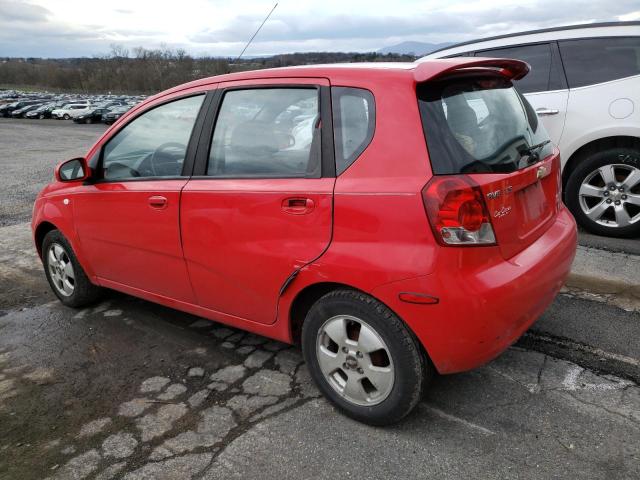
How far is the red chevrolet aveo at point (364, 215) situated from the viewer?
7.34ft

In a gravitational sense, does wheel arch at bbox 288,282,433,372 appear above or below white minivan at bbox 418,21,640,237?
below

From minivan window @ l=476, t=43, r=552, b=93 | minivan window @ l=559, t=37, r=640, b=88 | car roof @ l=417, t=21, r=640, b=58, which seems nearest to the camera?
minivan window @ l=559, t=37, r=640, b=88

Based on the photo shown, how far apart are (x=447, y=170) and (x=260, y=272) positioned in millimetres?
1079

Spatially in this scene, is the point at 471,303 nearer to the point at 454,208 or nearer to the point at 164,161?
the point at 454,208

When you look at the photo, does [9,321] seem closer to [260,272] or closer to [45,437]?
[45,437]

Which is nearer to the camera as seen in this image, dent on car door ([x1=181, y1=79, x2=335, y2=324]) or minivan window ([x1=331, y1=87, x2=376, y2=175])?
minivan window ([x1=331, y1=87, x2=376, y2=175])

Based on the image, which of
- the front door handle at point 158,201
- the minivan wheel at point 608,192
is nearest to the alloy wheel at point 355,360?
the front door handle at point 158,201

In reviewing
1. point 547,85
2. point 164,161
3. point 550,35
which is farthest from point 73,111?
point 164,161

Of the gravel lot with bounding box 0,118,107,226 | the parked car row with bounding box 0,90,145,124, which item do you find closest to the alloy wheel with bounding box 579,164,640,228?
the gravel lot with bounding box 0,118,107,226

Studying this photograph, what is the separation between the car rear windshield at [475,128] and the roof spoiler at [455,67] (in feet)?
A: 0.17

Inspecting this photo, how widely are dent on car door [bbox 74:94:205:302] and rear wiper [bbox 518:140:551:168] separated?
1773mm

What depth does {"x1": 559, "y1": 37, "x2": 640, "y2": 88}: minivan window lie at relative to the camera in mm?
4832

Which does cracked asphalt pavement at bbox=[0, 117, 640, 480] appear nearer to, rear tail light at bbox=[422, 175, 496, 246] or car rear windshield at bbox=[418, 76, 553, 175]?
rear tail light at bbox=[422, 175, 496, 246]

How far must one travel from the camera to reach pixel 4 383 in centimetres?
317
